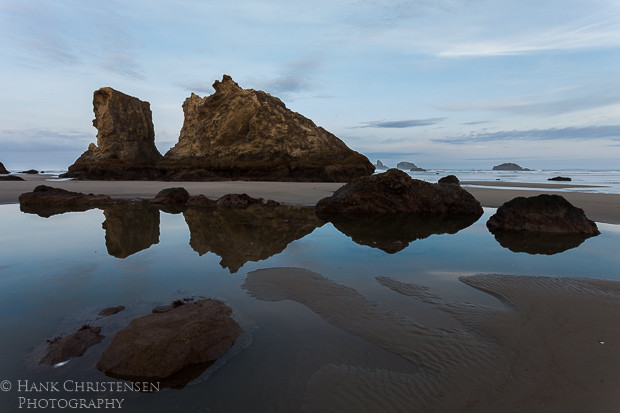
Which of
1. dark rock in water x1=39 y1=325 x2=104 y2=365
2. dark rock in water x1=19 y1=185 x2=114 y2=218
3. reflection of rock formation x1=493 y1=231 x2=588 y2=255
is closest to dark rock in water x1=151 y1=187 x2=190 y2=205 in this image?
dark rock in water x1=19 y1=185 x2=114 y2=218

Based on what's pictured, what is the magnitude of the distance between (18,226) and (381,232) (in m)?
10.5

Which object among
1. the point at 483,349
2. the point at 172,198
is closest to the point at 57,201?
the point at 172,198

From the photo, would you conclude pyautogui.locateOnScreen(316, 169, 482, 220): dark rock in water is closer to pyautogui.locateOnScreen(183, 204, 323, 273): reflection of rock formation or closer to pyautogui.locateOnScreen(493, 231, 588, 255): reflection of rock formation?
pyautogui.locateOnScreen(183, 204, 323, 273): reflection of rock formation

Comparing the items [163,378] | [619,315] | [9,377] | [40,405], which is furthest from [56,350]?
[619,315]

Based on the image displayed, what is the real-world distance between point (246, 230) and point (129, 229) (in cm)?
332

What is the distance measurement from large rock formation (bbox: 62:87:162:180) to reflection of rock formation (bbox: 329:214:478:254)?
132 feet

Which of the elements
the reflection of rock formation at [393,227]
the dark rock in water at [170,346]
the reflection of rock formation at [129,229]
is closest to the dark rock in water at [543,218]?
the reflection of rock formation at [393,227]

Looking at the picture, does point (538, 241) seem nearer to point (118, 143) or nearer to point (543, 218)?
point (543, 218)

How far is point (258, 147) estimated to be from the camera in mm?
40406

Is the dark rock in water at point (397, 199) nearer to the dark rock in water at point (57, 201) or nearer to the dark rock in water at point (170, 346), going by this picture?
the dark rock in water at point (170, 346)

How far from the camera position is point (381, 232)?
909 cm

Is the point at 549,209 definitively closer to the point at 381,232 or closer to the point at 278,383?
the point at 381,232

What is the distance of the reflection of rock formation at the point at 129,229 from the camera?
23.5 feet

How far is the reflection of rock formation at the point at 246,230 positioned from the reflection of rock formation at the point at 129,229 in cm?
104
